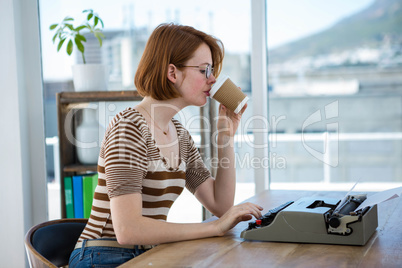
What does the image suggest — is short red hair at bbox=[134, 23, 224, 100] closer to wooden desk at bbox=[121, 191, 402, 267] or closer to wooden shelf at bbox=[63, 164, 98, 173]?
wooden desk at bbox=[121, 191, 402, 267]

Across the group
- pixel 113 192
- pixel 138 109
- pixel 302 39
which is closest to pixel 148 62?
pixel 138 109

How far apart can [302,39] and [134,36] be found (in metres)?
0.97

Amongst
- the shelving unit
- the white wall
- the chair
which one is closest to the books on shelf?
the shelving unit

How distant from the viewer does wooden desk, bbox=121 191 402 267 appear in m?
1.07

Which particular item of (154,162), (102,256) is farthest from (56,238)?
(154,162)

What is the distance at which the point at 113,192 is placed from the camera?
1281 millimetres

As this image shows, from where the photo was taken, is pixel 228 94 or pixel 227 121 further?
pixel 227 121

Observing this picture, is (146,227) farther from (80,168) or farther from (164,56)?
(80,168)

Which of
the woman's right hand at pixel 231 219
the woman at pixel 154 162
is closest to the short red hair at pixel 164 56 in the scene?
the woman at pixel 154 162

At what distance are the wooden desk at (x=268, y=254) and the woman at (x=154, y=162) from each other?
0.23 ft

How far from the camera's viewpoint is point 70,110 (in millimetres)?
2639

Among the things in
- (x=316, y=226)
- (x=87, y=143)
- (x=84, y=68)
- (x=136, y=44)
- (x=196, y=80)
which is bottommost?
(x=316, y=226)

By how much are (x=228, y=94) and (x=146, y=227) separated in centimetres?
54

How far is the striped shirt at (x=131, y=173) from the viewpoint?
4.30 ft
